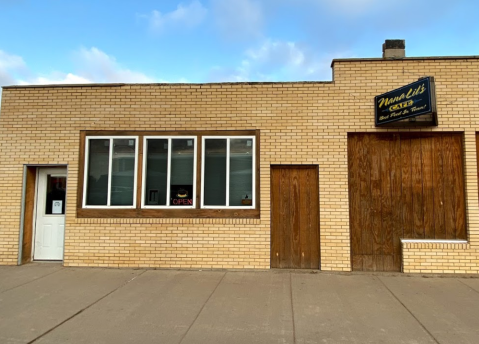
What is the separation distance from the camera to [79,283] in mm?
5555

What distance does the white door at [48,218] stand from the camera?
6961mm

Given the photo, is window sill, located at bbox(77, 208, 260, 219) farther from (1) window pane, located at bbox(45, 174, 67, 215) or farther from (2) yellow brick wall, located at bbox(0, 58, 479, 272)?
(1) window pane, located at bbox(45, 174, 67, 215)

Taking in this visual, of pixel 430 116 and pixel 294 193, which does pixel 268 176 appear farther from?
pixel 430 116

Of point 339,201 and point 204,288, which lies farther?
point 339,201

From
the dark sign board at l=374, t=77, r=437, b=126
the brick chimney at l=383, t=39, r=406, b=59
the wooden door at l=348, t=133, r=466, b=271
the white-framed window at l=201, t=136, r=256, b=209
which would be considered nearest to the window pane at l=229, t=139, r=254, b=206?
the white-framed window at l=201, t=136, r=256, b=209

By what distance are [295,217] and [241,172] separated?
1472 mm

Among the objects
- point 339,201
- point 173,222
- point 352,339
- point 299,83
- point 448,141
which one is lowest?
point 352,339

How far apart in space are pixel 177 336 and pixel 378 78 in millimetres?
6079

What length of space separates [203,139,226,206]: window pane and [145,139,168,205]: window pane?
2.94 ft

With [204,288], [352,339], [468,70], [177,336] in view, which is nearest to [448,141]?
[468,70]

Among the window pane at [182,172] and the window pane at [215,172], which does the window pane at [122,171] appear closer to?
the window pane at [182,172]

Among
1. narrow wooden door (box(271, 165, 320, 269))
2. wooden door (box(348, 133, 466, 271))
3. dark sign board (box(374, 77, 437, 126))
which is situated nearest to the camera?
dark sign board (box(374, 77, 437, 126))

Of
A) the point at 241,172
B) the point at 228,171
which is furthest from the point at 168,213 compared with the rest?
the point at 241,172

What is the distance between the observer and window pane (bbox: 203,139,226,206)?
21.7ft
